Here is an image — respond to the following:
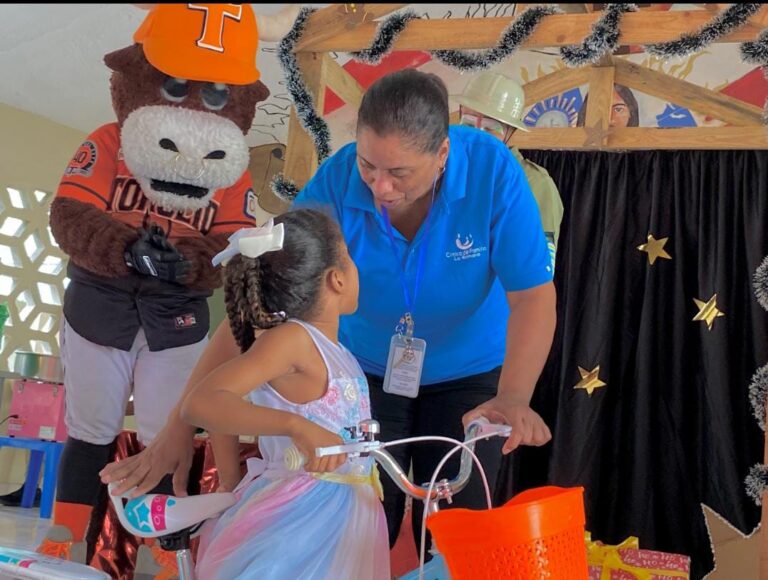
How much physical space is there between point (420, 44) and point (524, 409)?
2.11 meters

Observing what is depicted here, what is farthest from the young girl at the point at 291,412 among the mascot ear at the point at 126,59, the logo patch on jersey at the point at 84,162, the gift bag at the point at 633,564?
the gift bag at the point at 633,564

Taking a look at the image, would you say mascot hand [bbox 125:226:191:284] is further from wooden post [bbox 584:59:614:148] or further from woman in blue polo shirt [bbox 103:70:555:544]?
wooden post [bbox 584:59:614:148]

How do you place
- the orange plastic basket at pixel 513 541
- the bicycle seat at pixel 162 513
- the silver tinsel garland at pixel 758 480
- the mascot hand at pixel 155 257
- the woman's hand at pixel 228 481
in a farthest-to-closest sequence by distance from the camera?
1. the silver tinsel garland at pixel 758 480
2. the mascot hand at pixel 155 257
3. the woman's hand at pixel 228 481
4. the bicycle seat at pixel 162 513
5. the orange plastic basket at pixel 513 541

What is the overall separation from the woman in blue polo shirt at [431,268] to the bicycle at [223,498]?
6.8 inches

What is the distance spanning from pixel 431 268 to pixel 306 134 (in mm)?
1733

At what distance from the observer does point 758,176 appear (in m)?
3.66

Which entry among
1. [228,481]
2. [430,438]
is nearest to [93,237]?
[228,481]

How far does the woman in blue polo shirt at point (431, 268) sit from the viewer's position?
5.39 feet

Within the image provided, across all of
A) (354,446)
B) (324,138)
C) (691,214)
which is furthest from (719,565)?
(354,446)

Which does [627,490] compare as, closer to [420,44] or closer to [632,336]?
[632,336]

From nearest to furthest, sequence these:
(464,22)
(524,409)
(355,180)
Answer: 1. (524,409)
2. (355,180)
3. (464,22)

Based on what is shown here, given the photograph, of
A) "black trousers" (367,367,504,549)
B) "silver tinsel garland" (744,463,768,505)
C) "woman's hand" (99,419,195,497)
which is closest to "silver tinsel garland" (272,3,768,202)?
"silver tinsel garland" (744,463,768,505)

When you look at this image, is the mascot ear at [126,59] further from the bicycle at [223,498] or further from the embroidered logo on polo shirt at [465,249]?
the bicycle at [223,498]

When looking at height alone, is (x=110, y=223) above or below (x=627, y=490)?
above
